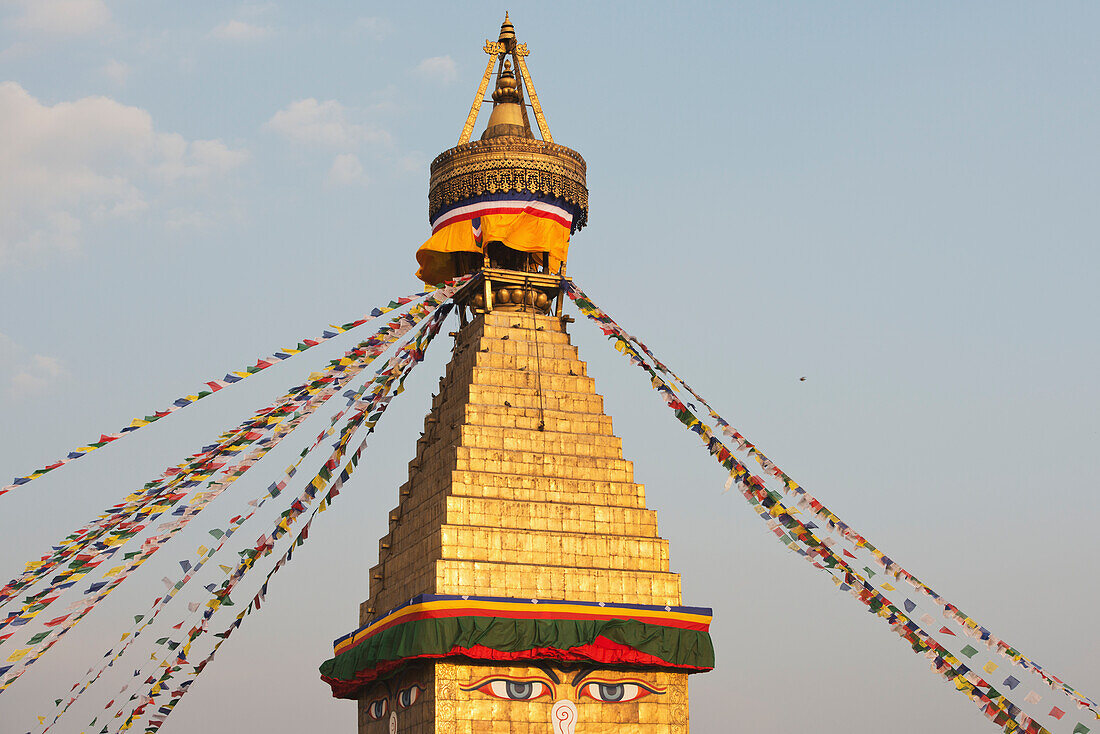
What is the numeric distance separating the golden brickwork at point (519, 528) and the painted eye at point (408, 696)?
3.5 inches

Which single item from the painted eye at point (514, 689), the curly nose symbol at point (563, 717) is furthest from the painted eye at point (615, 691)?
the painted eye at point (514, 689)

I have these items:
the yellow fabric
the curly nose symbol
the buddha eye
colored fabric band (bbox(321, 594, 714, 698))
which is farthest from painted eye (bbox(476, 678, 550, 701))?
the yellow fabric

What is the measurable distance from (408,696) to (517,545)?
10.8 ft

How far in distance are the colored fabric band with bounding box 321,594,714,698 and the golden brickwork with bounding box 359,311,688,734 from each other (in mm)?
414

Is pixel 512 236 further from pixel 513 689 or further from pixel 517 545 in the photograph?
pixel 513 689

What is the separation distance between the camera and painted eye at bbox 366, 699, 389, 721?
26.1 metres

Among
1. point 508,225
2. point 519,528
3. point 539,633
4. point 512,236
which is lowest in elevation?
point 539,633

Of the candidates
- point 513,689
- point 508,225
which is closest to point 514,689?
point 513,689

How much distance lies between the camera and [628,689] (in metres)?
24.8

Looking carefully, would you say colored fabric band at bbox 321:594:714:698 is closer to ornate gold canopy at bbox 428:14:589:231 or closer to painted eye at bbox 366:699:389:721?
painted eye at bbox 366:699:389:721

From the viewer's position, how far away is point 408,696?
983 inches

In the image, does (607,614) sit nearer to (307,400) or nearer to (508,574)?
(508,574)

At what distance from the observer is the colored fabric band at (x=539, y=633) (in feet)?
78.1

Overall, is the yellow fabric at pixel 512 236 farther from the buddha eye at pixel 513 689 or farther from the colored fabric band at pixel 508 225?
the buddha eye at pixel 513 689
